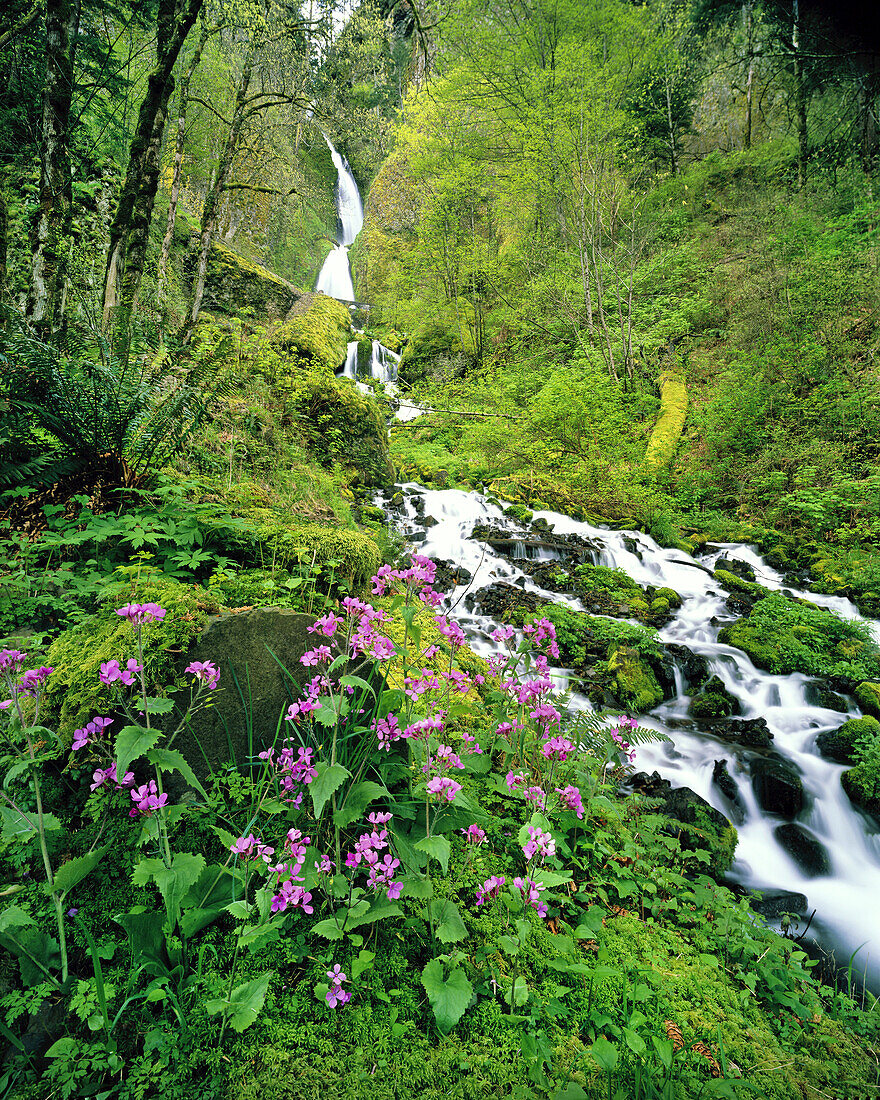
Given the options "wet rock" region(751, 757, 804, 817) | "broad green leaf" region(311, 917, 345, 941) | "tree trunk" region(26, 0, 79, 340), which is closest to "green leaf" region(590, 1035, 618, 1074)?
"broad green leaf" region(311, 917, 345, 941)

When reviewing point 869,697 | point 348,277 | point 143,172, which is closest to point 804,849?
point 869,697

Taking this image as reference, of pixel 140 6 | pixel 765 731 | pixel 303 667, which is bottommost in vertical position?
pixel 765 731

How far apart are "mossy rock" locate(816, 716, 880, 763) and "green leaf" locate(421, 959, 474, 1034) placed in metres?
4.48

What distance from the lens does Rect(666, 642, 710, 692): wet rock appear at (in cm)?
527

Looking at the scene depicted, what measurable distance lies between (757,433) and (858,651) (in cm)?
571

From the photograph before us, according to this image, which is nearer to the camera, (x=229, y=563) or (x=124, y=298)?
(x=229, y=563)

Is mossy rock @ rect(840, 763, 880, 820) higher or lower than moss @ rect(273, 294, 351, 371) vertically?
lower

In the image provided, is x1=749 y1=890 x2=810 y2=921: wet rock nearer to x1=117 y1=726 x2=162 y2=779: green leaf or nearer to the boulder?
the boulder

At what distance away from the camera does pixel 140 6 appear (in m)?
4.59

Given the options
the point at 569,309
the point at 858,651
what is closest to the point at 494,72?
the point at 569,309

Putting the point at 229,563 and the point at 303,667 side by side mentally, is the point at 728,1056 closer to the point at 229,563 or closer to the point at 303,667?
the point at 303,667

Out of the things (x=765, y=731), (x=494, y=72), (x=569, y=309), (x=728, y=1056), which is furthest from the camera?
(x=569, y=309)

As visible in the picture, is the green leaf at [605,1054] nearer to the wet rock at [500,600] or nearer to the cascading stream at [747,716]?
the cascading stream at [747,716]

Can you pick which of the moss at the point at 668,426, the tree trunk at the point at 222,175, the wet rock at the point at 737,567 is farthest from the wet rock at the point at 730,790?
the moss at the point at 668,426
